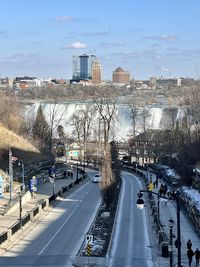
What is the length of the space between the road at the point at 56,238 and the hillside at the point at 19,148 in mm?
27984

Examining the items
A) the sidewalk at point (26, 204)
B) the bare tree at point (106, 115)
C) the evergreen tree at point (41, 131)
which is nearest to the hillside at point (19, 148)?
the sidewalk at point (26, 204)

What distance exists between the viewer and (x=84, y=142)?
358ft

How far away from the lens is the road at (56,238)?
2850 cm

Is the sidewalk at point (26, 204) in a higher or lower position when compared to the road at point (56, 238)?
higher

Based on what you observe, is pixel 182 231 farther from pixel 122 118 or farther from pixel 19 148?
pixel 122 118

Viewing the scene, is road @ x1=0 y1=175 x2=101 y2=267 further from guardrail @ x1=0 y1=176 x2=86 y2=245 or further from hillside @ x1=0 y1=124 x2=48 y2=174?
hillside @ x1=0 y1=124 x2=48 y2=174

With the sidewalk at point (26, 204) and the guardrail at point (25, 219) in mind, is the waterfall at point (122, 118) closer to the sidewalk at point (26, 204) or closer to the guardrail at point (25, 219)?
the sidewalk at point (26, 204)

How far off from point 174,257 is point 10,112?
3148 inches

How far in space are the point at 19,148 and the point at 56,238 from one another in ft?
165

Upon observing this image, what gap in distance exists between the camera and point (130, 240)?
33969mm

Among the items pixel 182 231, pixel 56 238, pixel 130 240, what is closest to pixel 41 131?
pixel 182 231

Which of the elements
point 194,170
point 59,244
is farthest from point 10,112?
point 59,244

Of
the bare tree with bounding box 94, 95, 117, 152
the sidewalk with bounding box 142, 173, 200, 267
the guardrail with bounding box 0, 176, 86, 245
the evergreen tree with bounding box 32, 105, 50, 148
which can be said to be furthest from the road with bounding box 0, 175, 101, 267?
the evergreen tree with bounding box 32, 105, 50, 148

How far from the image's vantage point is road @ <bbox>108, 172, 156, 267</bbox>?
2866 centimetres
